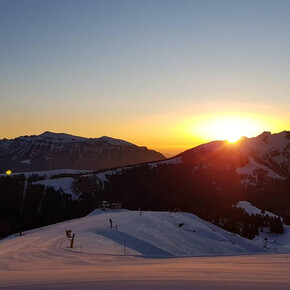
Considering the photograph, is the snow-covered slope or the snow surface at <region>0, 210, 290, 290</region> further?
the snow-covered slope

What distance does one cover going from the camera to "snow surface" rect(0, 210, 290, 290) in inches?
417

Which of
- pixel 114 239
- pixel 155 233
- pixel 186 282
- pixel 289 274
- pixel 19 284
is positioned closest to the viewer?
pixel 186 282

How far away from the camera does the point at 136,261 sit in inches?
801

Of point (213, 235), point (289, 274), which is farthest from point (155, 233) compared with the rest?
point (289, 274)

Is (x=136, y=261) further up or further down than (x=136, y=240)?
further up

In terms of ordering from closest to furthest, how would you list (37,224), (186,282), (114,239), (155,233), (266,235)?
(186,282) < (114,239) < (155,233) < (266,235) < (37,224)

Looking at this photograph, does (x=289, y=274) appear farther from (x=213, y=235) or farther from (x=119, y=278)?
(x=213, y=235)

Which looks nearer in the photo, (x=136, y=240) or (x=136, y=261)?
(x=136, y=261)

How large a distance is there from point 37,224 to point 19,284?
16752cm

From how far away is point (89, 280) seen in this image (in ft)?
37.4

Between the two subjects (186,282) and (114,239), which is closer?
(186,282)

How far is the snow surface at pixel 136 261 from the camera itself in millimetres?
10594

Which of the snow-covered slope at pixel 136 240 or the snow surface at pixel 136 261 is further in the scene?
the snow-covered slope at pixel 136 240

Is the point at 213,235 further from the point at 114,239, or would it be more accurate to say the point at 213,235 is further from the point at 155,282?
the point at 155,282
